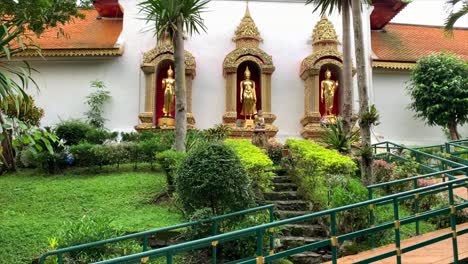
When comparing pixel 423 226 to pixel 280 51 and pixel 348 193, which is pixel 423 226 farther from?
pixel 280 51

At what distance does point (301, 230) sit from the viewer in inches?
281

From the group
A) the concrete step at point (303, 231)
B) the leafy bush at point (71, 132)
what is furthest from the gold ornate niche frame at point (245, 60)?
the concrete step at point (303, 231)

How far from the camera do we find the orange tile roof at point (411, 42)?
17.1 metres

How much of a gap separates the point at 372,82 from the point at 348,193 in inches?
402

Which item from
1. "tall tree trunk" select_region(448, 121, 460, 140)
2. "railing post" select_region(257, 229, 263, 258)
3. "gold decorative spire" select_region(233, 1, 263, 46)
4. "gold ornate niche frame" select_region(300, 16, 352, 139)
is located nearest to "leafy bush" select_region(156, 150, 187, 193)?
"railing post" select_region(257, 229, 263, 258)

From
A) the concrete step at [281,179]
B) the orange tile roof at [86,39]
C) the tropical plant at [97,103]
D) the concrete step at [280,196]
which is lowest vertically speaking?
the concrete step at [280,196]

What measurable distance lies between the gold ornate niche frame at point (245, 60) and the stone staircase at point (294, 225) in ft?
17.1

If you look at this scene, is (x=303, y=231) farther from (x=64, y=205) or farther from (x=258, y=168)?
(x=64, y=205)

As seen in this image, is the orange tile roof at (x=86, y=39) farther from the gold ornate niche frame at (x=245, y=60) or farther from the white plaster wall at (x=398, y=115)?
the white plaster wall at (x=398, y=115)

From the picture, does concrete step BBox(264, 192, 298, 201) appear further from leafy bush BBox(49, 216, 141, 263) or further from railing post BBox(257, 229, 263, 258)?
railing post BBox(257, 229, 263, 258)

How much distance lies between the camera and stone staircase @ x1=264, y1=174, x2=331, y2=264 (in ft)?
20.8

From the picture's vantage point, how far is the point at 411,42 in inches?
732

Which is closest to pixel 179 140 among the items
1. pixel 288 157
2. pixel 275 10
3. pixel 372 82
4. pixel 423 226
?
pixel 288 157

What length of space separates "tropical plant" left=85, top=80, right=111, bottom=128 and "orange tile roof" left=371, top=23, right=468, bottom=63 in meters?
9.79
